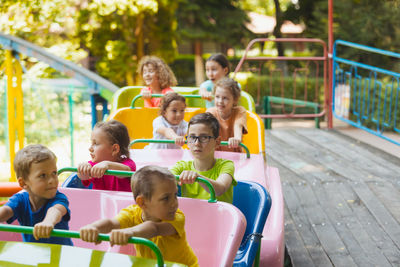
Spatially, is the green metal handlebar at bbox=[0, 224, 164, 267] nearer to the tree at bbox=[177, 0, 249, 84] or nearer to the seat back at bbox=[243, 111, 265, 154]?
the seat back at bbox=[243, 111, 265, 154]

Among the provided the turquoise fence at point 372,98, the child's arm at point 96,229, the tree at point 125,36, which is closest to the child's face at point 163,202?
the child's arm at point 96,229

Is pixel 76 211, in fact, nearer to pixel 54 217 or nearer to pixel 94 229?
pixel 54 217

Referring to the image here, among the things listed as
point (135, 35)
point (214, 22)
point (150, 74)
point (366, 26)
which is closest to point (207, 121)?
point (150, 74)

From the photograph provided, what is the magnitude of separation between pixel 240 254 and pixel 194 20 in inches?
617

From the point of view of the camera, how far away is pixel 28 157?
183 centimetres

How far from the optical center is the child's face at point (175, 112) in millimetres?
3332

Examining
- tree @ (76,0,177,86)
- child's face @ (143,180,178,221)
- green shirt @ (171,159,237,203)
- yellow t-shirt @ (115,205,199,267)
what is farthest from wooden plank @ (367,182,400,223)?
Result: tree @ (76,0,177,86)

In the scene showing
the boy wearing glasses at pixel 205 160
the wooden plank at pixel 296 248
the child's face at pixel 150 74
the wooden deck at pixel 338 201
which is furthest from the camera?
the child's face at pixel 150 74

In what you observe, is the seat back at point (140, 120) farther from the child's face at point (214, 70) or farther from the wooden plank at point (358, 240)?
the wooden plank at point (358, 240)

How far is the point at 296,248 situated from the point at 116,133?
1.48m

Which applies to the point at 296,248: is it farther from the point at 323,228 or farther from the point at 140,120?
the point at 140,120

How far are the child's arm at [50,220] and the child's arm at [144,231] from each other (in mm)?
222

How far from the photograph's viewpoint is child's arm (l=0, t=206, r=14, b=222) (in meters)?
1.85

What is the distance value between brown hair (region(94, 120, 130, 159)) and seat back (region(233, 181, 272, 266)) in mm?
568
